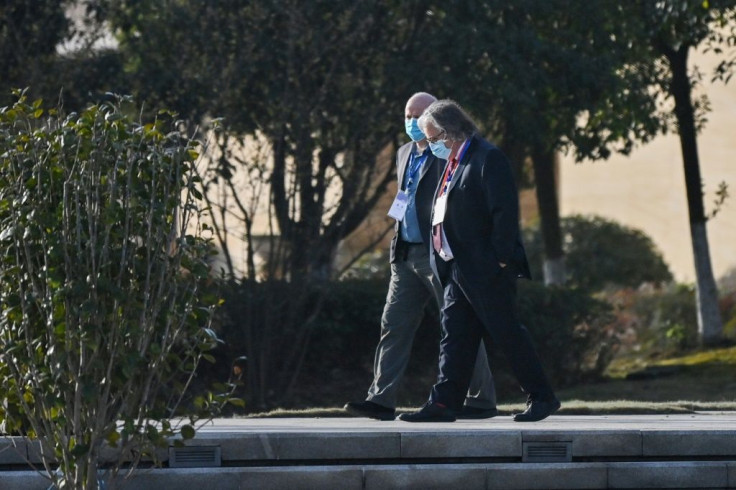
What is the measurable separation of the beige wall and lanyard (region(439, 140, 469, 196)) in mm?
22634

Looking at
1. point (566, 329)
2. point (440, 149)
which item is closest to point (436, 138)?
point (440, 149)

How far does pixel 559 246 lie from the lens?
19469 mm

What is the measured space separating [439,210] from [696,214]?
11.1 m

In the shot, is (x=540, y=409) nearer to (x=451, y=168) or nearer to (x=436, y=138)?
(x=451, y=168)

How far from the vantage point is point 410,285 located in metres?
8.30

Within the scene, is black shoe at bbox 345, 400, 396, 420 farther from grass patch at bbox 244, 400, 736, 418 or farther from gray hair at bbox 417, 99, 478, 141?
gray hair at bbox 417, 99, 478, 141

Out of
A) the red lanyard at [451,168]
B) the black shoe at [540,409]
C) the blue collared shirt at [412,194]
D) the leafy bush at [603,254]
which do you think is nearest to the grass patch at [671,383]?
the black shoe at [540,409]

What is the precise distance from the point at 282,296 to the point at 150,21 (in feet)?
9.88

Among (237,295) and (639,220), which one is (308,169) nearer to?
(237,295)

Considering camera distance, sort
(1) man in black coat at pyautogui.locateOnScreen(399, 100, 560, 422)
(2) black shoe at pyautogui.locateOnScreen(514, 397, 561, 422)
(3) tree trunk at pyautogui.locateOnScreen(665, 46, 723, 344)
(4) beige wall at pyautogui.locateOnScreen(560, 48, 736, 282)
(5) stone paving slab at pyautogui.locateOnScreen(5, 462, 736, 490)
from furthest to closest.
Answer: (4) beige wall at pyautogui.locateOnScreen(560, 48, 736, 282)
(3) tree trunk at pyautogui.locateOnScreen(665, 46, 723, 344)
(2) black shoe at pyautogui.locateOnScreen(514, 397, 561, 422)
(1) man in black coat at pyautogui.locateOnScreen(399, 100, 560, 422)
(5) stone paving slab at pyautogui.locateOnScreen(5, 462, 736, 490)

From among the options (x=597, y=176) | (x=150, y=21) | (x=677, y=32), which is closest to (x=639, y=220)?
(x=597, y=176)

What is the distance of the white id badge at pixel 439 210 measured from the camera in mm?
7707

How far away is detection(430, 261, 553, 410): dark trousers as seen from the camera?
7.59 m

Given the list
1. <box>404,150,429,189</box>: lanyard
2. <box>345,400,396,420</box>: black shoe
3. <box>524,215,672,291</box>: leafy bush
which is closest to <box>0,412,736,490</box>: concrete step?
<box>345,400,396,420</box>: black shoe
